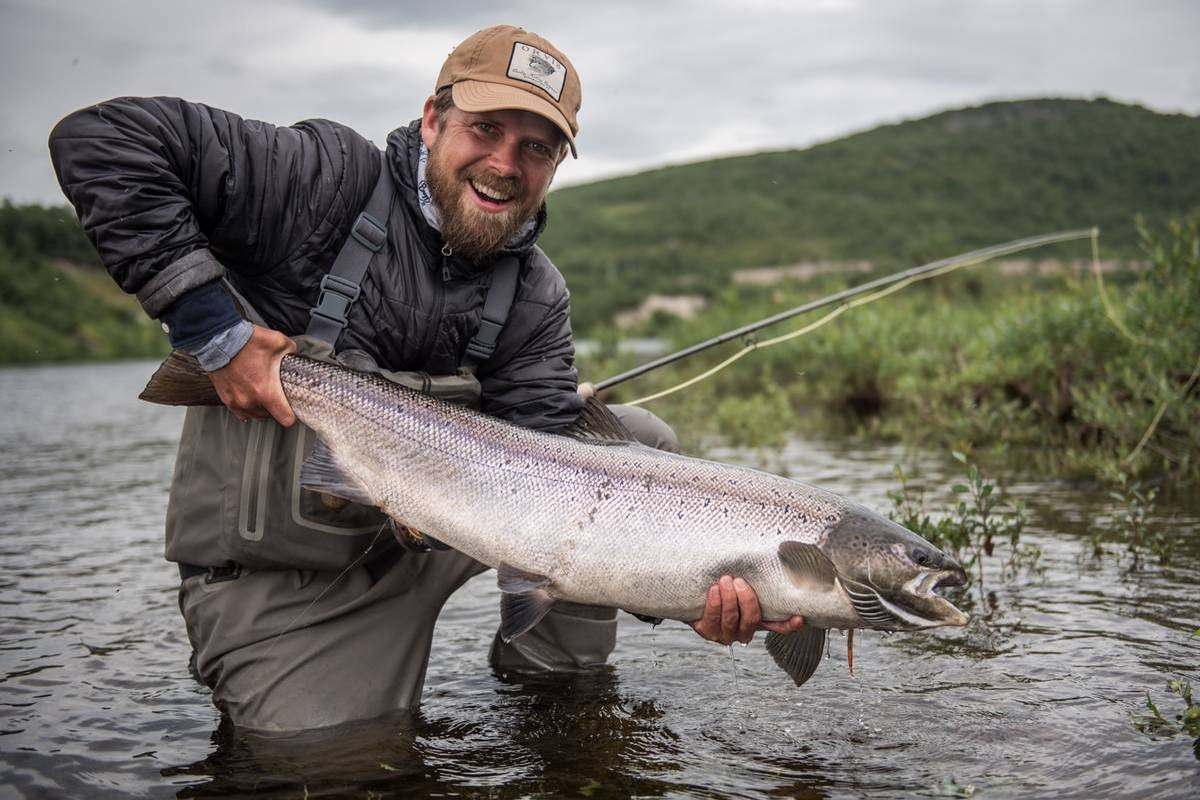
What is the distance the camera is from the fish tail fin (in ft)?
11.8

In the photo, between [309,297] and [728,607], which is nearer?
[728,607]

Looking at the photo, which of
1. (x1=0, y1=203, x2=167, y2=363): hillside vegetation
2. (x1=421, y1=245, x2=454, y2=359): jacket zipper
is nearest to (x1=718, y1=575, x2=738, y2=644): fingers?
(x1=421, y1=245, x2=454, y2=359): jacket zipper

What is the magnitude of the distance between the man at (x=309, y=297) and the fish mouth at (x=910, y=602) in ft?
1.09

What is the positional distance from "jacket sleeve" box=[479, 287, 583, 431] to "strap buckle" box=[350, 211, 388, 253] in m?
0.70

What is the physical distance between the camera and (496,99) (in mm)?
4031

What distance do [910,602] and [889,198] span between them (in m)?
68.0

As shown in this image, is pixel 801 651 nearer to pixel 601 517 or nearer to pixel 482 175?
pixel 601 517

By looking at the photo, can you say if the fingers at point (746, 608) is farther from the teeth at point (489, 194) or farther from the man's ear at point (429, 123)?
the man's ear at point (429, 123)

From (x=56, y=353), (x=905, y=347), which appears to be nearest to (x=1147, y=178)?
(x=905, y=347)

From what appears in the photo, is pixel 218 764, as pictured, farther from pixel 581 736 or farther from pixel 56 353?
pixel 56 353

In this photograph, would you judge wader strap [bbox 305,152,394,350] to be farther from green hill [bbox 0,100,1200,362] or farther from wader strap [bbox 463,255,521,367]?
green hill [bbox 0,100,1200,362]

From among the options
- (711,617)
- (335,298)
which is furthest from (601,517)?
(335,298)

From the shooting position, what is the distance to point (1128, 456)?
7082mm

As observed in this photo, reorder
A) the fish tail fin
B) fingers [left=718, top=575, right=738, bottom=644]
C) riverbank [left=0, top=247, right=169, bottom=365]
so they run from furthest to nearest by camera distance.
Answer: riverbank [left=0, top=247, right=169, bottom=365] → the fish tail fin → fingers [left=718, top=575, right=738, bottom=644]
